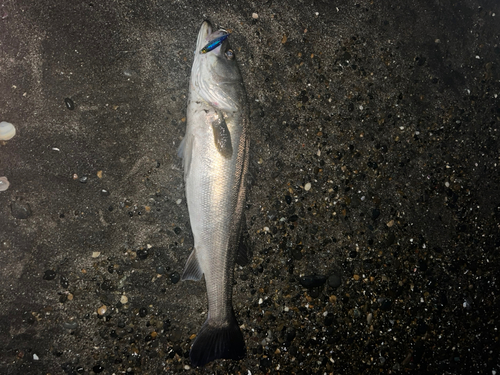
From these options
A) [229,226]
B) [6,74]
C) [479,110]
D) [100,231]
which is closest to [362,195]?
[229,226]

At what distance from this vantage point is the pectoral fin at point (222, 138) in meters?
2.32

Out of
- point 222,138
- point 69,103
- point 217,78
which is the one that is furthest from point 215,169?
point 69,103

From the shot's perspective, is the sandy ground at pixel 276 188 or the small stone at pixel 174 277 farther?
the small stone at pixel 174 277

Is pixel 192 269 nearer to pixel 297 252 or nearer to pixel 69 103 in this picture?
pixel 297 252

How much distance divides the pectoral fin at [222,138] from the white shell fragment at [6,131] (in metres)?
1.74

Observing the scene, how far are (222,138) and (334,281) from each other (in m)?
1.83

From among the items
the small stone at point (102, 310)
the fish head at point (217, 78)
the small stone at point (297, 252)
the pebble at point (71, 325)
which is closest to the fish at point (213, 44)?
the fish head at point (217, 78)

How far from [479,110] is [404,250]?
1.82m

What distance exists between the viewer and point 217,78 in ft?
7.86

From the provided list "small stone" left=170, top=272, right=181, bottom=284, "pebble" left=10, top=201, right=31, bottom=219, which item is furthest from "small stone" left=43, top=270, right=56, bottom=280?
"small stone" left=170, top=272, right=181, bottom=284

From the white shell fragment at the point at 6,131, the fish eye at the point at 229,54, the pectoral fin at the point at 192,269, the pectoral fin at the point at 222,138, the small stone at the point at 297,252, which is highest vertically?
the fish eye at the point at 229,54

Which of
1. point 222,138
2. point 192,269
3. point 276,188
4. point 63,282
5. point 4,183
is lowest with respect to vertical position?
point 63,282

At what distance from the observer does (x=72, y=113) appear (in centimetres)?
256

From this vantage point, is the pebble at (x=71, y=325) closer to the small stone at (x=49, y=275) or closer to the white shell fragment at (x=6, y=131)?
the small stone at (x=49, y=275)
